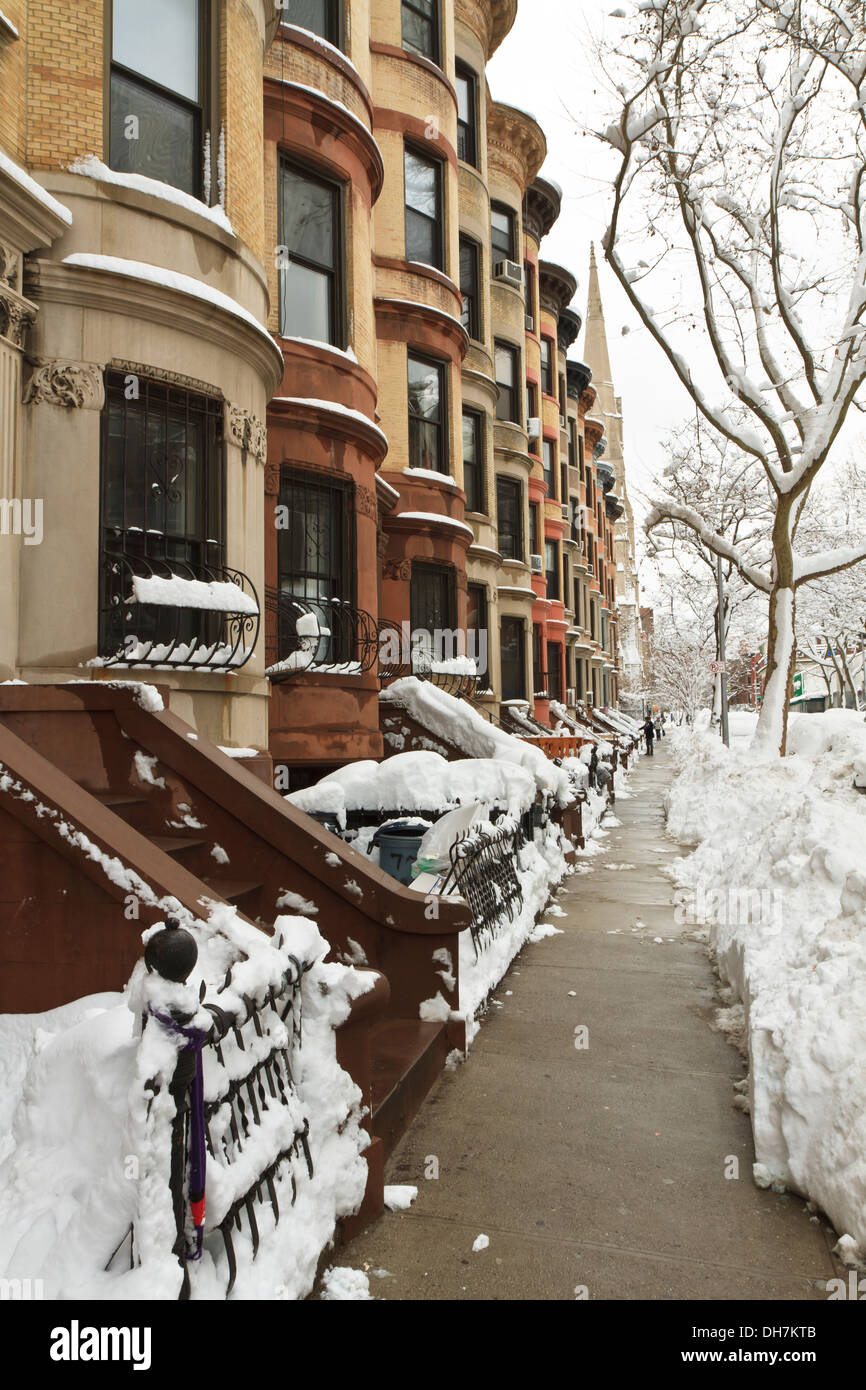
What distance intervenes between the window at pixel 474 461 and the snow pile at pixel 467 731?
22.9ft

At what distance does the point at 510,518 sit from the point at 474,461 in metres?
5.10

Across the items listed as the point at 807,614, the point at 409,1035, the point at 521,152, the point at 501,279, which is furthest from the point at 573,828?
the point at 807,614

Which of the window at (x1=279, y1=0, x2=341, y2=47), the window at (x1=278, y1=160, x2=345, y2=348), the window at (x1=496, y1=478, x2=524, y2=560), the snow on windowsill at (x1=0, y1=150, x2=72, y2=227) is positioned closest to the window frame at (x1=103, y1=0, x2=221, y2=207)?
the snow on windowsill at (x1=0, y1=150, x2=72, y2=227)

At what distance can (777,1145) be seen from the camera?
4277mm

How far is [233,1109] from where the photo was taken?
319 cm

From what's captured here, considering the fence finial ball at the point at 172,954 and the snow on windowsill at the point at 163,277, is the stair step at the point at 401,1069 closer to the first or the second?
the fence finial ball at the point at 172,954

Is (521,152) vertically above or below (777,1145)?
above

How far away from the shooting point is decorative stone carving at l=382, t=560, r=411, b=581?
15.2m

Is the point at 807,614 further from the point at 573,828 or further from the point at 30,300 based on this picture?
the point at 30,300

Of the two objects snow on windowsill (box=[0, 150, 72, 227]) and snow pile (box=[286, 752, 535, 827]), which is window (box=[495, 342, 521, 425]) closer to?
snow pile (box=[286, 752, 535, 827])

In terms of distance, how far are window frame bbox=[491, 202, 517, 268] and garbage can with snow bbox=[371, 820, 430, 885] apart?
18.9 metres

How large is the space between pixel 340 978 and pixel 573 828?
1064 centimetres

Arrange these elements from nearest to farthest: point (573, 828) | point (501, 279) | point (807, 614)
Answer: point (573, 828) < point (501, 279) < point (807, 614)

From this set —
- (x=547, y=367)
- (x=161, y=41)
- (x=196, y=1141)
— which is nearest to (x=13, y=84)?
(x=161, y=41)
